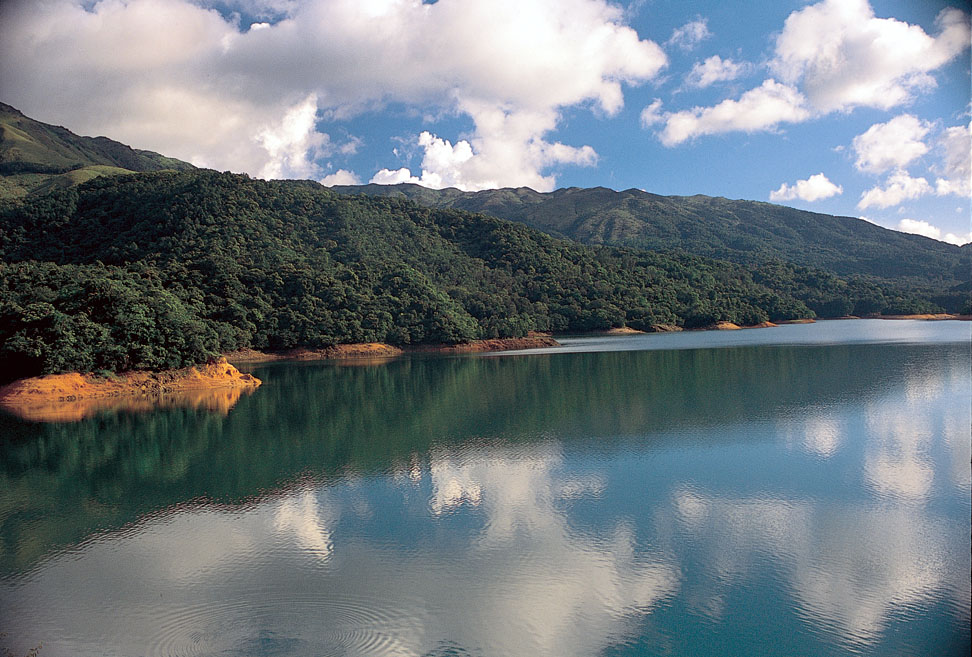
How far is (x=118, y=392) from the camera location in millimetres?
34625

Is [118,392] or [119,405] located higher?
[118,392]

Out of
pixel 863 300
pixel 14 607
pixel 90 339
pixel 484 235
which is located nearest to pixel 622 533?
pixel 14 607

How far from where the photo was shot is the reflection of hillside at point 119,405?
2873 cm

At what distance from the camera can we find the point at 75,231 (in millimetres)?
68500

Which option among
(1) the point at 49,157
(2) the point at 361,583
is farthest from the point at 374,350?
(1) the point at 49,157

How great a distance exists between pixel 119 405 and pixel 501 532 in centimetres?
2592

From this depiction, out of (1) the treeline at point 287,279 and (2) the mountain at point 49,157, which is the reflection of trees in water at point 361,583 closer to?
(1) the treeline at point 287,279

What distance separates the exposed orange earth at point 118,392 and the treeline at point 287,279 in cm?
75

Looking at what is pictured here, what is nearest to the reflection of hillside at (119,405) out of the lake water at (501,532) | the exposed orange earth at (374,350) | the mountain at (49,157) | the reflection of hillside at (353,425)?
the reflection of hillside at (353,425)

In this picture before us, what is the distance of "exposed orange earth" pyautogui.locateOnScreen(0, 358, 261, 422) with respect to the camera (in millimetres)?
30422

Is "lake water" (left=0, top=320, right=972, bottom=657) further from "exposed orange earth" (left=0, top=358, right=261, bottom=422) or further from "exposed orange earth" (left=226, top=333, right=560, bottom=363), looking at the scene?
"exposed orange earth" (left=226, top=333, right=560, bottom=363)

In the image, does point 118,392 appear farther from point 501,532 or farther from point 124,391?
point 501,532

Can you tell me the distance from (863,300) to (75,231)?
12067 centimetres

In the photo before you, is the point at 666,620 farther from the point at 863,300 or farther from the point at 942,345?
the point at 863,300
